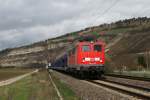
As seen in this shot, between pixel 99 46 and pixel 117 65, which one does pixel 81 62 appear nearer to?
pixel 99 46

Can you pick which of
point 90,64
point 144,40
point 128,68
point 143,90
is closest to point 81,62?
point 90,64

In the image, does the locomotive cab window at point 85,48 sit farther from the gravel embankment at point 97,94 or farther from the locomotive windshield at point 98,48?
the gravel embankment at point 97,94

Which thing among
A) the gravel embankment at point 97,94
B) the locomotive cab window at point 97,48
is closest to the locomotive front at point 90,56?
the locomotive cab window at point 97,48

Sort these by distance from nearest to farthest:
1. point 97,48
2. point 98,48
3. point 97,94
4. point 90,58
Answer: point 97,94 → point 90,58 → point 97,48 → point 98,48

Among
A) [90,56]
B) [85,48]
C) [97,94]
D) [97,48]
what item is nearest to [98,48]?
[97,48]

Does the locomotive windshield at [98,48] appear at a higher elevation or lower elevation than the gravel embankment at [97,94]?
higher

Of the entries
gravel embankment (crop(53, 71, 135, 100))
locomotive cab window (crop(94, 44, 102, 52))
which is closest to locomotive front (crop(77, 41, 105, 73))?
locomotive cab window (crop(94, 44, 102, 52))

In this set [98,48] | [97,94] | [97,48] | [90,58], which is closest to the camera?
[97,94]

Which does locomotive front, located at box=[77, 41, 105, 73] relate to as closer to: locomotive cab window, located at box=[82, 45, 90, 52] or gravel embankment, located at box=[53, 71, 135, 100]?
locomotive cab window, located at box=[82, 45, 90, 52]

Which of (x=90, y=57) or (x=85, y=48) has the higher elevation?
(x=85, y=48)

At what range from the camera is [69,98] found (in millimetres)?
18156

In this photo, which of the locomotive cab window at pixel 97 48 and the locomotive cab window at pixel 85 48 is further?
the locomotive cab window at pixel 85 48

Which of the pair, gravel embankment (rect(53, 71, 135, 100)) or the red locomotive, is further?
the red locomotive

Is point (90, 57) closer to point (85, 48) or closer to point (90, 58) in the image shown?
point (90, 58)
